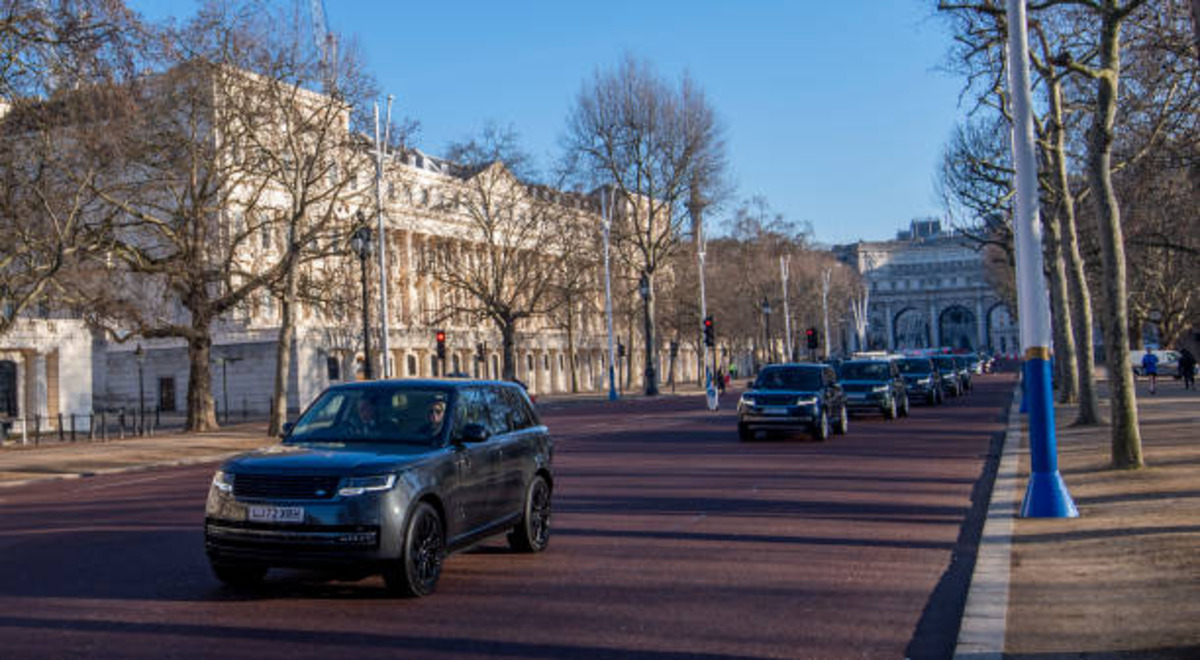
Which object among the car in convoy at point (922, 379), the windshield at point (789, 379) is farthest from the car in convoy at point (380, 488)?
the car in convoy at point (922, 379)

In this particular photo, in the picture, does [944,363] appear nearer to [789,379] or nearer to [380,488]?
[789,379]

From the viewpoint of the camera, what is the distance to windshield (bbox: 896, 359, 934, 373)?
4091cm

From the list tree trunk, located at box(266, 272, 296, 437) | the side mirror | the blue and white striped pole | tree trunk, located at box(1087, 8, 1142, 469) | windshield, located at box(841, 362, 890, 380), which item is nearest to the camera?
the side mirror

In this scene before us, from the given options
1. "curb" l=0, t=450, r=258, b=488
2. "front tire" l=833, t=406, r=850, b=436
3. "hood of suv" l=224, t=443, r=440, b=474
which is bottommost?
"curb" l=0, t=450, r=258, b=488

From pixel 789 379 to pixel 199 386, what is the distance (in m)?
23.0

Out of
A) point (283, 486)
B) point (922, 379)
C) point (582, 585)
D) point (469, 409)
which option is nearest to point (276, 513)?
point (283, 486)

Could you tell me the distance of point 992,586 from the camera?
805 cm

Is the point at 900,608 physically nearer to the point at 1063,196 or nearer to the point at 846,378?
the point at 1063,196

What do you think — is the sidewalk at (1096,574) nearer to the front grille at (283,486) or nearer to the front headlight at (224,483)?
the front grille at (283,486)

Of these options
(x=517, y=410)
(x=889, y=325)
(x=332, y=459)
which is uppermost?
(x=889, y=325)

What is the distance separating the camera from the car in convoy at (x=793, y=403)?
24219 mm

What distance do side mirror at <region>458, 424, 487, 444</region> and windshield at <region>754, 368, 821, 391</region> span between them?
1725cm

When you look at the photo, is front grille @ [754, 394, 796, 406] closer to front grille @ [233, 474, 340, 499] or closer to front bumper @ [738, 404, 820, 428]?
front bumper @ [738, 404, 820, 428]

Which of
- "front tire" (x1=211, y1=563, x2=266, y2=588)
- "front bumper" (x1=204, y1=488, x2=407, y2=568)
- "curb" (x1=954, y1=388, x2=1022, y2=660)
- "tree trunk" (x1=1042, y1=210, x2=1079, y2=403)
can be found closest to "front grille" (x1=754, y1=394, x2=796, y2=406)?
"tree trunk" (x1=1042, y1=210, x2=1079, y2=403)
